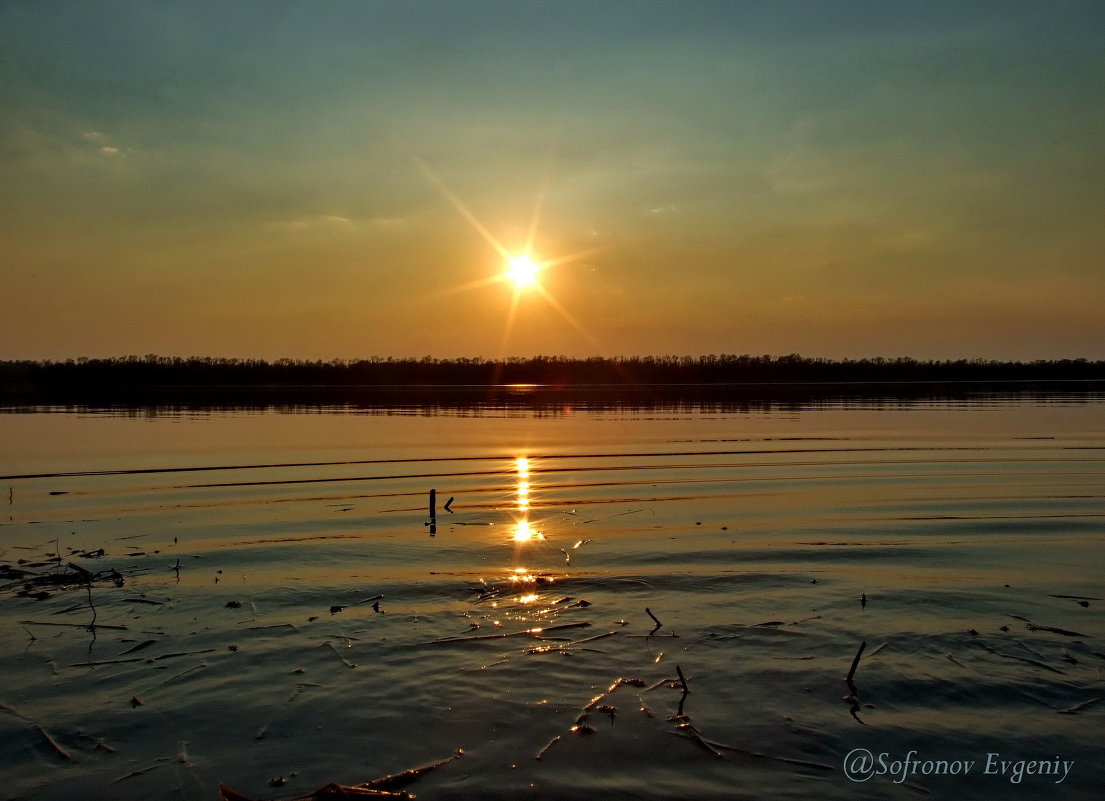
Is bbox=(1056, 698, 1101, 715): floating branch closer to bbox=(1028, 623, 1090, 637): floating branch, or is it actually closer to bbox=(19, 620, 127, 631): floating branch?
bbox=(1028, 623, 1090, 637): floating branch

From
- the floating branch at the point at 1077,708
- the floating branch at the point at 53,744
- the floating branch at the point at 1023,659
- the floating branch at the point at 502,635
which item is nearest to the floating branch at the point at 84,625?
Answer: the floating branch at the point at 53,744

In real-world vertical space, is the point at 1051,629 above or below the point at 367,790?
above


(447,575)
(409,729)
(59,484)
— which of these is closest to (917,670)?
(409,729)

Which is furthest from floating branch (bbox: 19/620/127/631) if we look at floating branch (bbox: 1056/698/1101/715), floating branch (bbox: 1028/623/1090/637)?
floating branch (bbox: 1028/623/1090/637)

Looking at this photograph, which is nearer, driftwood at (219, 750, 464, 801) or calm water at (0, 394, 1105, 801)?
driftwood at (219, 750, 464, 801)

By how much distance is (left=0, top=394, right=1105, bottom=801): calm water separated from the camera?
707cm

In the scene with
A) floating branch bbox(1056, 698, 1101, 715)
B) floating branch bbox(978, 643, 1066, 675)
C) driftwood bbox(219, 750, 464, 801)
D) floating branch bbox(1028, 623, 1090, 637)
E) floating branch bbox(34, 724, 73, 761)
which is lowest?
floating branch bbox(34, 724, 73, 761)

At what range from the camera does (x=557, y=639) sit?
1015 cm

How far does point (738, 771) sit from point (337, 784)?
3.34m

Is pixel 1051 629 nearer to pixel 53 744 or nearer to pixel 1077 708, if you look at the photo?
pixel 1077 708

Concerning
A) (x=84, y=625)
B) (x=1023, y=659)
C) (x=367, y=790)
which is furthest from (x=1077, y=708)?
(x=84, y=625)

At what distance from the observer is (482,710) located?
8109 mm

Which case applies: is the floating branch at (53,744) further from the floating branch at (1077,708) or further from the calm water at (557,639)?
the floating branch at (1077,708)

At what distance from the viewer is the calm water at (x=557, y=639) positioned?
707 cm
